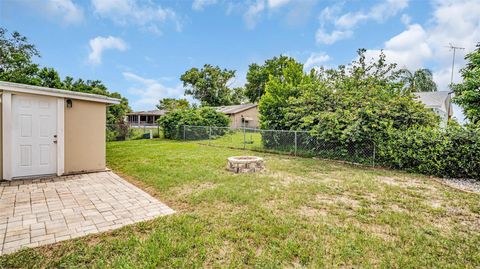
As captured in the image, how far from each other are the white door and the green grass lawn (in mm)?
2438

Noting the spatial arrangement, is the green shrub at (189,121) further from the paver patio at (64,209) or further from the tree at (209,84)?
the tree at (209,84)

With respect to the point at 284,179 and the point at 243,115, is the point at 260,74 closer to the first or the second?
the point at 243,115

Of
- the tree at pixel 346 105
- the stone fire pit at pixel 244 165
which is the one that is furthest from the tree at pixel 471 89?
the stone fire pit at pixel 244 165

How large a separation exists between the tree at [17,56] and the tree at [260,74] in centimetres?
2467

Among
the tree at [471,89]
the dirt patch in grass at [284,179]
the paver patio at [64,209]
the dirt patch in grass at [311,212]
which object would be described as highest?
the tree at [471,89]

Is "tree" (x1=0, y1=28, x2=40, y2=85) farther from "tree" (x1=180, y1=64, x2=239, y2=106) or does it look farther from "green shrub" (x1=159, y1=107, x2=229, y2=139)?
"tree" (x1=180, y1=64, x2=239, y2=106)

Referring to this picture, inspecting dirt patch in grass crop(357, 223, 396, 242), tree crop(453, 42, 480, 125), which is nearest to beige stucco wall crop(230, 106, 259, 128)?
tree crop(453, 42, 480, 125)

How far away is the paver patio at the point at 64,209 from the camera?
2.84 meters

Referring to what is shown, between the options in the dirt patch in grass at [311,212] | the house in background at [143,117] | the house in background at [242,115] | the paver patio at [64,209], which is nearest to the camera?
the paver patio at [64,209]

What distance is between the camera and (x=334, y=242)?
2688 millimetres

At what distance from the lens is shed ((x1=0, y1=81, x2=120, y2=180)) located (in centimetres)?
512

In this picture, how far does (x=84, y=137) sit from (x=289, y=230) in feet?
19.6

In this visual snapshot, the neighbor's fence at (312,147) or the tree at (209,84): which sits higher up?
the tree at (209,84)

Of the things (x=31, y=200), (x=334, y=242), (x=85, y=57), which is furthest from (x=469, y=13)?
(x=85, y=57)
